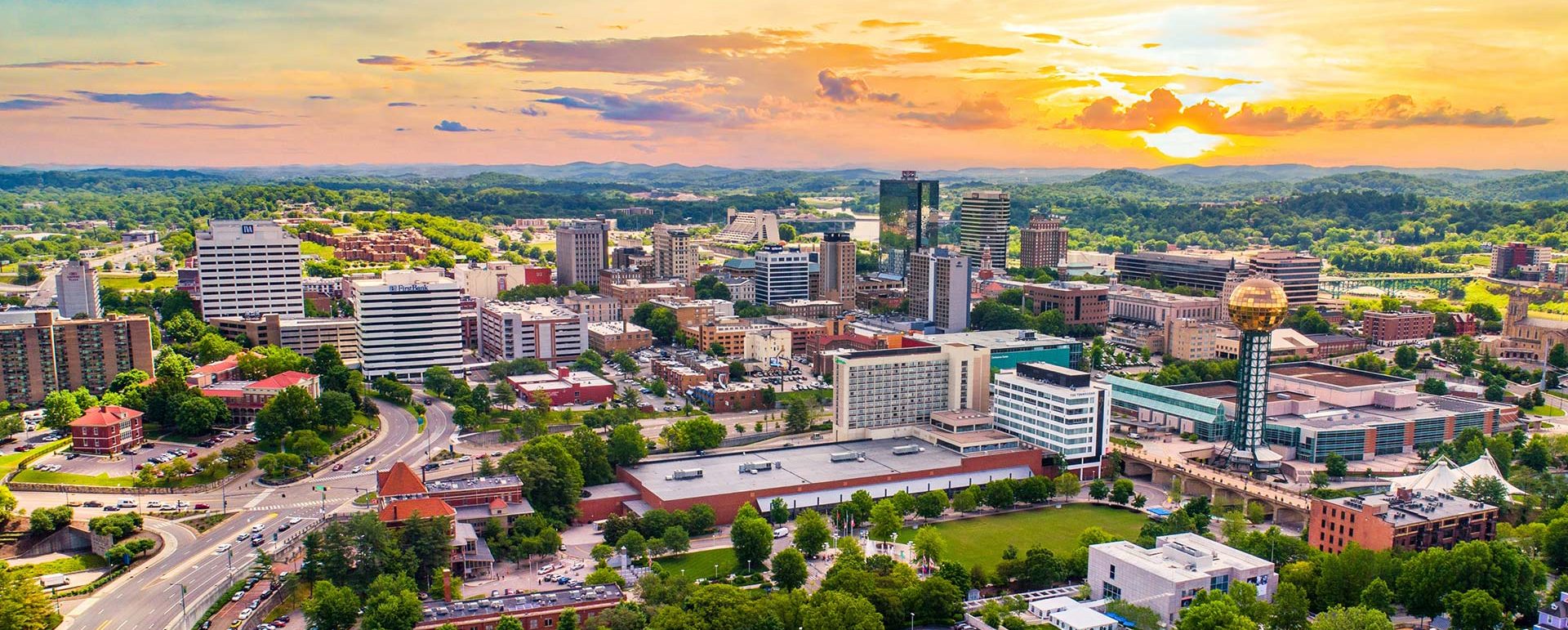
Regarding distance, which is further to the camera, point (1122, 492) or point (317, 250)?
point (317, 250)

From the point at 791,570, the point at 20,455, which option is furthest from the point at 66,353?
the point at 791,570

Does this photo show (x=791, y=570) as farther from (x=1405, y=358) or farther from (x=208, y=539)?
(x=1405, y=358)

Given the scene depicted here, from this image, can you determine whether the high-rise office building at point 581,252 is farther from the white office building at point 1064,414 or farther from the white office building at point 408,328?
the white office building at point 1064,414

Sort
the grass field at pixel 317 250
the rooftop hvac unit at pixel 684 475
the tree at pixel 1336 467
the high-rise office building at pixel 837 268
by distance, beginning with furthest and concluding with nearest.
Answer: the grass field at pixel 317 250 → the high-rise office building at pixel 837 268 → the tree at pixel 1336 467 → the rooftop hvac unit at pixel 684 475

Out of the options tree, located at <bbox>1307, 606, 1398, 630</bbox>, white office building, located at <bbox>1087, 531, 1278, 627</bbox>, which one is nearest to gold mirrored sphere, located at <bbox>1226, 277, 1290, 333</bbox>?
white office building, located at <bbox>1087, 531, 1278, 627</bbox>

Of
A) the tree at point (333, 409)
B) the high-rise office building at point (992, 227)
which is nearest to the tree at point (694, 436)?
the tree at point (333, 409)

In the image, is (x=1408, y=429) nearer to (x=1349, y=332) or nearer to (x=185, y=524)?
(x=1349, y=332)
